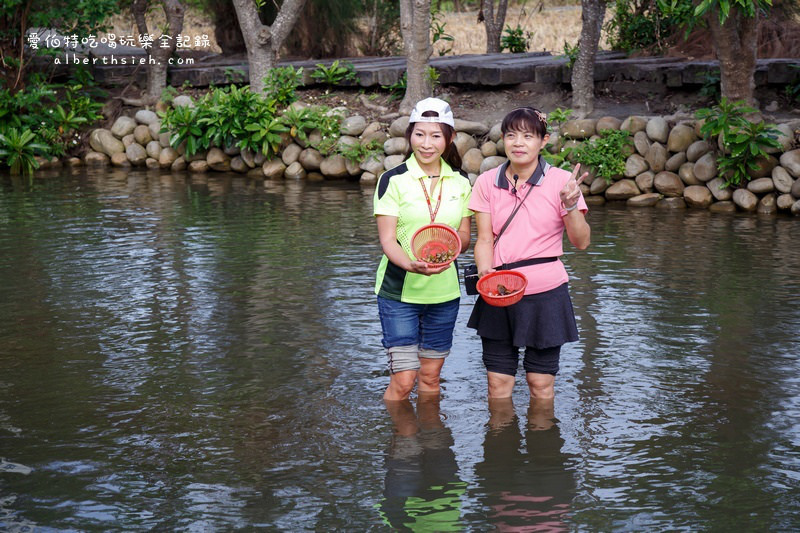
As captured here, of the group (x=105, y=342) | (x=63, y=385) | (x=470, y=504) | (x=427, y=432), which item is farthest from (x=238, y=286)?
(x=470, y=504)

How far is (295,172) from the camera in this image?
1411 centimetres

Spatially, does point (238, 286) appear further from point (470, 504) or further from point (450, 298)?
point (470, 504)

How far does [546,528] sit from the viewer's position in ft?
12.6

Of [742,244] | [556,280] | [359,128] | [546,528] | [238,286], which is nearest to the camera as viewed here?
[546,528]

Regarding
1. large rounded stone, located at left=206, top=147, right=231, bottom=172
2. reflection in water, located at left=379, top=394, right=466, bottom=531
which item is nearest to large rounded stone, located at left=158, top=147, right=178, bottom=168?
large rounded stone, located at left=206, top=147, right=231, bottom=172

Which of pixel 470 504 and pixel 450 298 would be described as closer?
pixel 470 504

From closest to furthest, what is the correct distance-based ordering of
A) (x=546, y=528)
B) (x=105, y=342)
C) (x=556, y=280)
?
(x=546, y=528), (x=556, y=280), (x=105, y=342)

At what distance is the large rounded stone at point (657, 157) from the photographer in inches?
457

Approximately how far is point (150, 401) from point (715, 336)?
3557 millimetres

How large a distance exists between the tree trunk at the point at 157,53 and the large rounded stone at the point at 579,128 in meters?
6.88

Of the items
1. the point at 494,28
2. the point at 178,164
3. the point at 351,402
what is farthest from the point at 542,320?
the point at 494,28

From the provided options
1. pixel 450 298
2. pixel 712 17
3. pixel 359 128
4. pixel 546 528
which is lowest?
pixel 546 528

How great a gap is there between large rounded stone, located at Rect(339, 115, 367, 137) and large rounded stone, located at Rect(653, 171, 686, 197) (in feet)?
14.3

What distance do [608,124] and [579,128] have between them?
1.22ft
